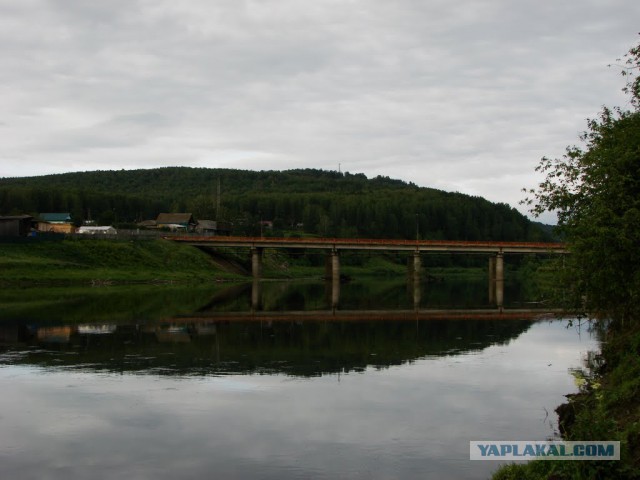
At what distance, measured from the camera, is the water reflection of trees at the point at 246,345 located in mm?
34812

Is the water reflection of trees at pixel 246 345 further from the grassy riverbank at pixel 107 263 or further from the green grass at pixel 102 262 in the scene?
the green grass at pixel 102 262

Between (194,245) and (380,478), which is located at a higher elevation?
(194,245)

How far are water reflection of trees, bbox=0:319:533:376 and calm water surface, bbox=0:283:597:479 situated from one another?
131 millimetres

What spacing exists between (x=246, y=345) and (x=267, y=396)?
15.2m

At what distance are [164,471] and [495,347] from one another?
1163 inches

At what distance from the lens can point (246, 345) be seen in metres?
42.6

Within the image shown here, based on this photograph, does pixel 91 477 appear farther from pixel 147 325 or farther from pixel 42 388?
pixel 147 325

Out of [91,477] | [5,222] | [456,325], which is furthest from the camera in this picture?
[5,222]

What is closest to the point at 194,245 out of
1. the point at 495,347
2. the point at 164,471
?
the point at 495,347

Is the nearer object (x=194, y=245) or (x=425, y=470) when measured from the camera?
(x=425, y=470)

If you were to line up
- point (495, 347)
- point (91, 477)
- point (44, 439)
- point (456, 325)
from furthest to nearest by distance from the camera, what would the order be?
point (456, 325), point (495, 347), point (44, 439), point (91, 477)

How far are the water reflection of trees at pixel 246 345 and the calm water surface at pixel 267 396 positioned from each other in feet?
0.43

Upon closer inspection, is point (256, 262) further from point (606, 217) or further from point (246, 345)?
point (606, 217)

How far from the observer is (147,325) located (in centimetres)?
5197
